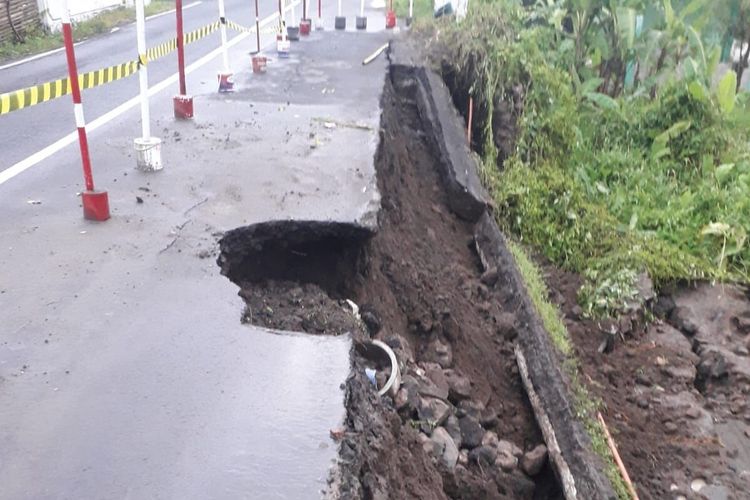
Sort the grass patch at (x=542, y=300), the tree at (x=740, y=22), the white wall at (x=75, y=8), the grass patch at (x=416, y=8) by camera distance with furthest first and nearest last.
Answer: the white wall at (x=75, y=8)
the grass patch at (x=416, y=8)
the tree at (x=740, y=22)
the grass patch at (x=542, y=300)

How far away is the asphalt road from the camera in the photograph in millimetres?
7371

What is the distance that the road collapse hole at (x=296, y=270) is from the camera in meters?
4.01

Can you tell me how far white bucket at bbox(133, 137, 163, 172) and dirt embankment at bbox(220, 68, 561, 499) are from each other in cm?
136

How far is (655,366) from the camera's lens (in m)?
5.64

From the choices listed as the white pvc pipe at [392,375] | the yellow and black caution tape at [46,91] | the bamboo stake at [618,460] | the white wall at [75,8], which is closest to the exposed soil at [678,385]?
the bamboo stake at [618,460]

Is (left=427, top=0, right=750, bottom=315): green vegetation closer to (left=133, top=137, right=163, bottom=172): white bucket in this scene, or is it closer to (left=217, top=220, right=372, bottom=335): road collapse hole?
(left=217, top=220, right=372, bottom=335): road collapse hole

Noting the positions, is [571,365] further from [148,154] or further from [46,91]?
[46,91]

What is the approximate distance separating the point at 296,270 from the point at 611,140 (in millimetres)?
5110

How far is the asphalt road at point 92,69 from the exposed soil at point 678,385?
4.71 meters

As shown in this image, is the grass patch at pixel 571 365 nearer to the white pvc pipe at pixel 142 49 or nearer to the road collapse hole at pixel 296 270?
the road collapse hole at pixel 296 270

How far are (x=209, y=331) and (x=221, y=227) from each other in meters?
1.21

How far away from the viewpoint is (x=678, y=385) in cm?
544

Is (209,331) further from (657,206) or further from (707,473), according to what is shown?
(657,206)

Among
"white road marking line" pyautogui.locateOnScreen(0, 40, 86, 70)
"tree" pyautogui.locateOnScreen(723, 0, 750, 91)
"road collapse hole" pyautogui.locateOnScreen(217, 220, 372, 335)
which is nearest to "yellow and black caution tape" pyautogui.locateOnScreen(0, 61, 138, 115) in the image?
"road collapse hole" pyautogui.locateOnScreen(217, 220, 372, 335)
